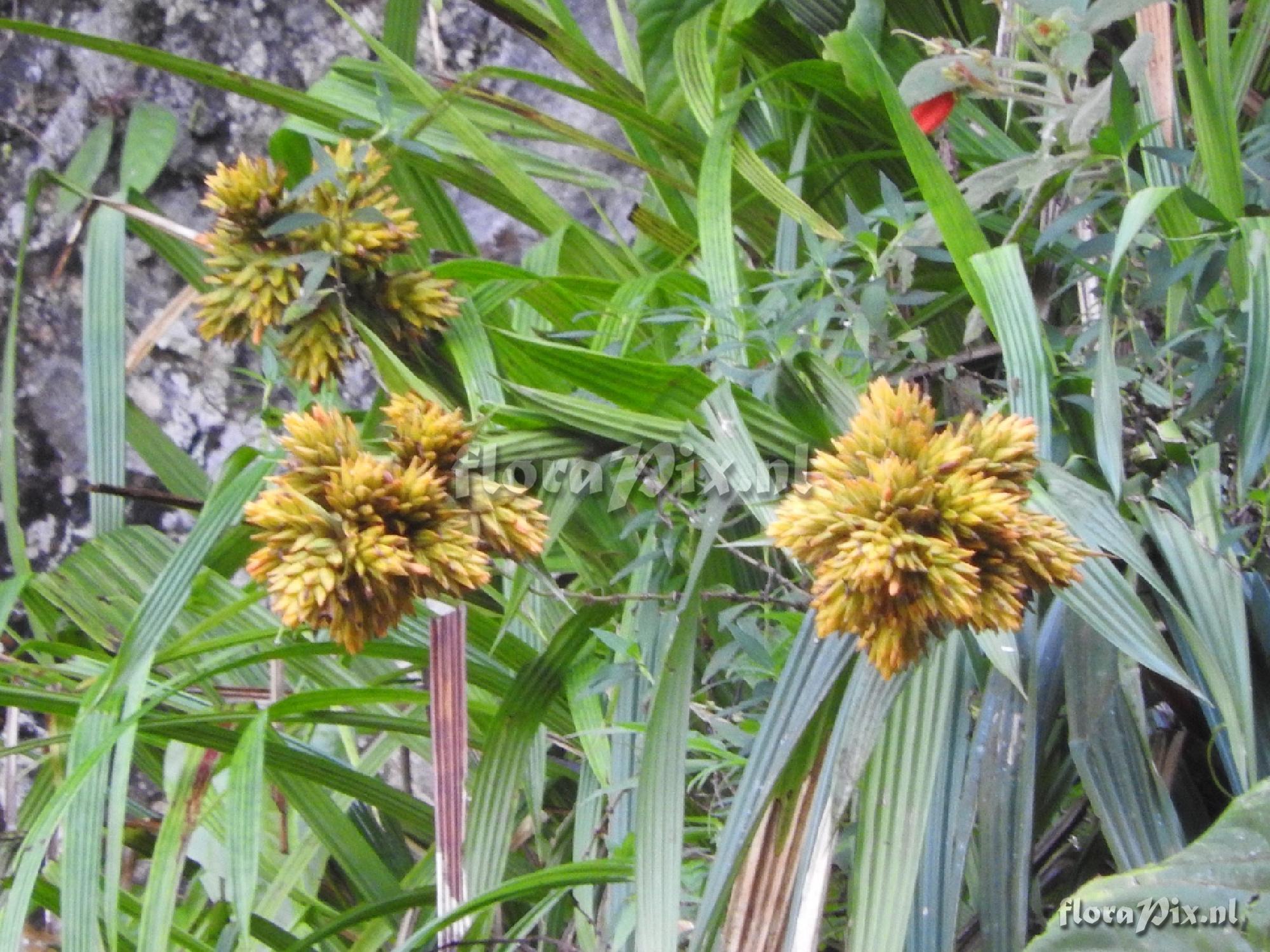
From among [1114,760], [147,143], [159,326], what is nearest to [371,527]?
[1114,760]

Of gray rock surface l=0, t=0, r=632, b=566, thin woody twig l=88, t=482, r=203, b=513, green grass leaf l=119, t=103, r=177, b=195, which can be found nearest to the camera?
thin woody twig l=88, t=482, r=203, b=513

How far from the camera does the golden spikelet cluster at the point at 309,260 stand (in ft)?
1.97

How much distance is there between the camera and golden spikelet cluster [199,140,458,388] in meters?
0.60

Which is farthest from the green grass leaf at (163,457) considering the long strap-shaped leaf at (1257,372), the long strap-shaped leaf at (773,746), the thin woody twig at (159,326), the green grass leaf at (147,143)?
the long strap-shaped leaf at (1257,372)

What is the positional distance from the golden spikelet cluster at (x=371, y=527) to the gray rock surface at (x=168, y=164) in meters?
1.05

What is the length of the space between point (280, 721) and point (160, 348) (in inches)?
33.6

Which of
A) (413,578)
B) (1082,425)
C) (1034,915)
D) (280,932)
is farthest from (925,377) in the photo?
(280,932)

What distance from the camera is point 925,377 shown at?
815 millimetres

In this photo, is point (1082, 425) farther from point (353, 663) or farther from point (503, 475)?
point (353, 663)

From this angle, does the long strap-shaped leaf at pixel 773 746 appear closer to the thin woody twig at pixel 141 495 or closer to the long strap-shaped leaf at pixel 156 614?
the long strap-shaped leaf at pixel 156 614

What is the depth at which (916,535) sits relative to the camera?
45 centimetres

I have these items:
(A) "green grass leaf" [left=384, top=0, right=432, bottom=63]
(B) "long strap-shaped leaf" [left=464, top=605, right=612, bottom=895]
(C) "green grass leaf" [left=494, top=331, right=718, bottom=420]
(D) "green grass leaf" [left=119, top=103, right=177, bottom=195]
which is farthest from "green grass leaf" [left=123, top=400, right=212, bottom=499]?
(C) "green grass leaf" [left=494, top=331, right=718, bottom=420]

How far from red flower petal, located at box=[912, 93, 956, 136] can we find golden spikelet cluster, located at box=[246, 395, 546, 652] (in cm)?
51

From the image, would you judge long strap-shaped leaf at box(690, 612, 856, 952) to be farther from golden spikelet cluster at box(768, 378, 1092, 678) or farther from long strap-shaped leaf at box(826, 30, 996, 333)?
long strap-shaped leaf at box(826, 30, 996, 333)
